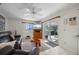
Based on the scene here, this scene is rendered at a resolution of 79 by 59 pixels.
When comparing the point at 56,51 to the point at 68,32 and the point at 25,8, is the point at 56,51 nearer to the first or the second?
the point at 68,32

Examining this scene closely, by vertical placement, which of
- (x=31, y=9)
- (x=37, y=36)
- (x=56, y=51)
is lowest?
(x=56, y=51)

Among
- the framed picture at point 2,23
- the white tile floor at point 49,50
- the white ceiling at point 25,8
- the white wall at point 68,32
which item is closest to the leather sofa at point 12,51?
the white tile floor at point 49,50

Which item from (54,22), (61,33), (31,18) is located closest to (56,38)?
(61,33)

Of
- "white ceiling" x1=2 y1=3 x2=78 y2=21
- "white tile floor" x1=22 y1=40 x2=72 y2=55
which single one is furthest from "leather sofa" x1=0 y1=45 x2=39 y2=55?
"white ceiling" x1=2 y1=3 x2=78 y2=21

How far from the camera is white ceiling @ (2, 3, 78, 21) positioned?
2.03 meters

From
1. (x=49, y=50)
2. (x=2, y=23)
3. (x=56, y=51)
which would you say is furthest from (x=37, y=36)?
(x=2, y=23)

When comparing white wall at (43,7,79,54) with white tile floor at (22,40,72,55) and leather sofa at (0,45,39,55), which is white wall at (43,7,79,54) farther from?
leather sofa at (0,45,39,55)

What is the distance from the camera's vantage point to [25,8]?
2.06m

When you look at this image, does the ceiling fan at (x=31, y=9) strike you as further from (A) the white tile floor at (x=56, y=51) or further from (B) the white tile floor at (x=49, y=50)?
(A) the white tile floor at (x=56, y=51)

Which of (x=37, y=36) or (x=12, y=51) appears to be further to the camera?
(x=37, y=36)

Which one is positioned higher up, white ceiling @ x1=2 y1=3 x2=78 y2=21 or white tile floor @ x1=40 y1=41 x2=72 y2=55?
white ceiling @ x1=2 y1=3 x2=78 y2=21

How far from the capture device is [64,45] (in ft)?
6.70

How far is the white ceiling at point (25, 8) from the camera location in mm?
2025

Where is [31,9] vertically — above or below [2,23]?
above
